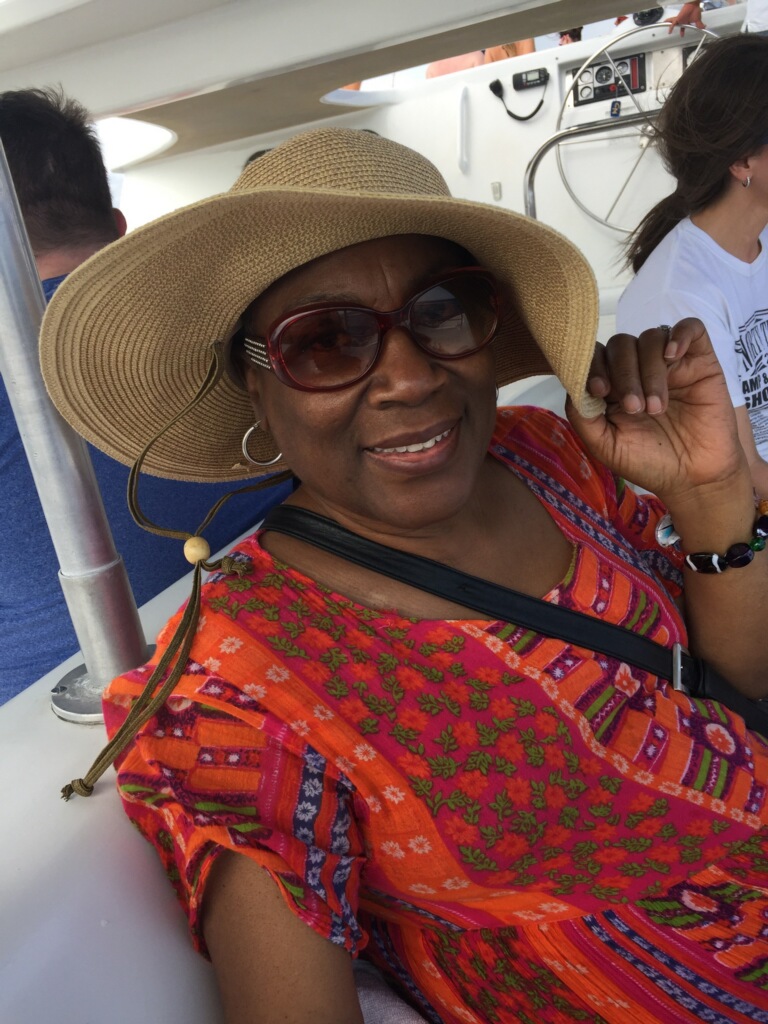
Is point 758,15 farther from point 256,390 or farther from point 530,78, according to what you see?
point 256,390

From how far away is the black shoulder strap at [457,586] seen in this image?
3.81 ft

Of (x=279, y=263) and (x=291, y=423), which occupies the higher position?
(x=279, y=263)

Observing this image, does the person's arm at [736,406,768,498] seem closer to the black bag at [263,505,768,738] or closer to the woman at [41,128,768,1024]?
the woman at [41,128,768,1024]

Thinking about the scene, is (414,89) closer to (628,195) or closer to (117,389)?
(628,195)

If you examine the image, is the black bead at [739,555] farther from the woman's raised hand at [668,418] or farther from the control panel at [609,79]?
the control panel at [609,79]

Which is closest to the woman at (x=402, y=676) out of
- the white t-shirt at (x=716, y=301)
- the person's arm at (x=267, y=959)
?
the person's arm at (x=267, y=959)

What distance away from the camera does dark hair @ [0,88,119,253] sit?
6.82 ft

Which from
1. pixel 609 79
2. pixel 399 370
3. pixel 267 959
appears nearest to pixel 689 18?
pixel 609 79

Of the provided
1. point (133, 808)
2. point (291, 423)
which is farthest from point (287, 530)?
point (133, 808)

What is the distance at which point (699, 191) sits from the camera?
2479 mm

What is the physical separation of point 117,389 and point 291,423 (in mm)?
283

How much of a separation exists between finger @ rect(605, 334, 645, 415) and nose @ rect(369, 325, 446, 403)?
0.38 m

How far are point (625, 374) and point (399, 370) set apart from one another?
1.44ft

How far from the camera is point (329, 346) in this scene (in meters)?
1.04
